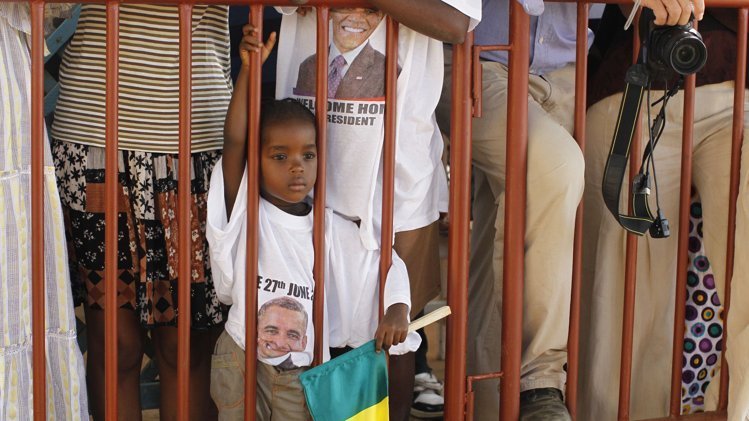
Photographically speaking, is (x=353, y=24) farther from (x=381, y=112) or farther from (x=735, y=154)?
(x=735, y=154)

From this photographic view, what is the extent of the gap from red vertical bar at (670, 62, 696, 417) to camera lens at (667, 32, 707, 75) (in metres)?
0.25

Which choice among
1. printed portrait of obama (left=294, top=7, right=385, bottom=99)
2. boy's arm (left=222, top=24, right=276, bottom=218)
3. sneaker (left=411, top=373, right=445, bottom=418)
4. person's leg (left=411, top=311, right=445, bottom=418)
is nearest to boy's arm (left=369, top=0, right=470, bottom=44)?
printed portrait of obama (left=294, top=7, right=385, bottom=99)

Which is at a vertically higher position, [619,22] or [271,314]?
Answer: [619,22]

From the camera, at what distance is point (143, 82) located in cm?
319

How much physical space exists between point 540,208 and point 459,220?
23 centimetres

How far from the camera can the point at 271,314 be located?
121 inches

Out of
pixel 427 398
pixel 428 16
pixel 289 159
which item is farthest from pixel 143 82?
pixel 427 398

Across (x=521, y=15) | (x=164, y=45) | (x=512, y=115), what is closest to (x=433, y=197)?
(x=512, y=115)

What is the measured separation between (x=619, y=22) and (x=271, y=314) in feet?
5.03

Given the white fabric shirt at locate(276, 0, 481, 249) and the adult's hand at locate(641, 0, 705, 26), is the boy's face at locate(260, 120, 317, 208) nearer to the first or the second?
the white fabric shirt at locate(276, 0, 481, 249)

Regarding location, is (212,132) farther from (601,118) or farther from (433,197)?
(601,118)

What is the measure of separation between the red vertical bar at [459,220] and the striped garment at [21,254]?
1.05 metres

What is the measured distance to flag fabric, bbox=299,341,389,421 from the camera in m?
2.98

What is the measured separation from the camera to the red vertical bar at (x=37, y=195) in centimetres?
289
